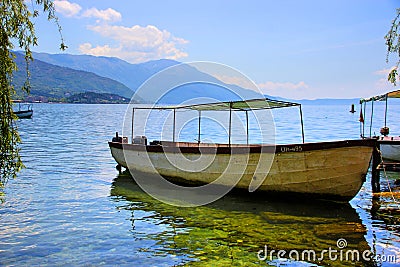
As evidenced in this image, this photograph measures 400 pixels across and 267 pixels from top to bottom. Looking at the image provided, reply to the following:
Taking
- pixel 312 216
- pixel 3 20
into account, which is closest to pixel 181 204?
pixel 312 216

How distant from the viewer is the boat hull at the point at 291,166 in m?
13.7

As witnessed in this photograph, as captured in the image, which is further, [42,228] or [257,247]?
[42,228]

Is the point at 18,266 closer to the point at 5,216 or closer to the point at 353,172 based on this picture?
the point at 5,216

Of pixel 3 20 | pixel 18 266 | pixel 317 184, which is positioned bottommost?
pixel 18 266

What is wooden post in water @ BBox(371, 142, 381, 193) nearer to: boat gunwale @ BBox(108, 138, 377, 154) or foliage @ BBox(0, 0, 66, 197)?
boat gunwale @ BBox(108, 138, 377, 154)

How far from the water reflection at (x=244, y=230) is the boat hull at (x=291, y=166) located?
23.3 inches

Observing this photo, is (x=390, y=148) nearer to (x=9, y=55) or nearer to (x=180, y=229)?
(x=180, y=229)

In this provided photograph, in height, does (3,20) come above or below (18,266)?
above

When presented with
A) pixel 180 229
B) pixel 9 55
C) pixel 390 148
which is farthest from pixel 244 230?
pixel 390 148

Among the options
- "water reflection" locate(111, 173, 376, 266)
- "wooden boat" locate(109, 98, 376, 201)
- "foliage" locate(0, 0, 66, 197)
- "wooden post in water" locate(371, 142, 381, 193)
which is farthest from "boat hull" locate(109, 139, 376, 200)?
"foliage" locate(0, 0, 66, 197)

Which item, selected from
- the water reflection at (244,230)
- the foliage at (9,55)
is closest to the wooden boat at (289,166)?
the water reflection at (244,230)

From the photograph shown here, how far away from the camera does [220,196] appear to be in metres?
16.0

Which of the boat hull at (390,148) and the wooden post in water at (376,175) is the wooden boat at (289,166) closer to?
the wooden post in water at (376,175)

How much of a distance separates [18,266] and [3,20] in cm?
553
